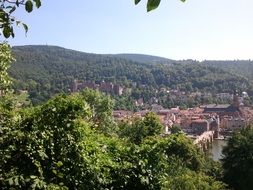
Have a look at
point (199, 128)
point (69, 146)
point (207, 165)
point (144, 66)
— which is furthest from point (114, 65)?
point (69, 146)

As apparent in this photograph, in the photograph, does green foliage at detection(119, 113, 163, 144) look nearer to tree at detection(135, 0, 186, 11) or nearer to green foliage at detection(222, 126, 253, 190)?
green foliage at detection(222, 126, 253, 190)

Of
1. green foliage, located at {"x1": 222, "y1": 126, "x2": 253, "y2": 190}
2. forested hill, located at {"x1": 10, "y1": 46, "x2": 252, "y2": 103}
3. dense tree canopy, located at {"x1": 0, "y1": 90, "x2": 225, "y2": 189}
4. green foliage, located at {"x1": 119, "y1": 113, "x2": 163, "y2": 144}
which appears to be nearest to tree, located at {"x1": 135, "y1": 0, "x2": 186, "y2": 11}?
dense tree canopy, located at {"x1": 0, "y1": 90, "x2": 225, "y2": 189}

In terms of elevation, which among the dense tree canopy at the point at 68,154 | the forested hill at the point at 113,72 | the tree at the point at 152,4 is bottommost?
the forested hill at the point at 113,72

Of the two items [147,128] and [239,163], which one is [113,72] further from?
[147,128]

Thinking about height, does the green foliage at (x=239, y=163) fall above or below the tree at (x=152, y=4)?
below

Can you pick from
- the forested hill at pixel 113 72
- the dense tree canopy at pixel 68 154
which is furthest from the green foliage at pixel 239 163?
the forested hill at pixel 113 72

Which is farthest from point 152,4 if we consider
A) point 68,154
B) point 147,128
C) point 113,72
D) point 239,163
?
point 113,72

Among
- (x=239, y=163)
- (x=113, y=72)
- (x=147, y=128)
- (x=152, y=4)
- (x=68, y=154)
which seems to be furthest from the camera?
(x=113, y=72)

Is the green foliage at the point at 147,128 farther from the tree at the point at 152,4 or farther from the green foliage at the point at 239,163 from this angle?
the tree at the point at 152,4
